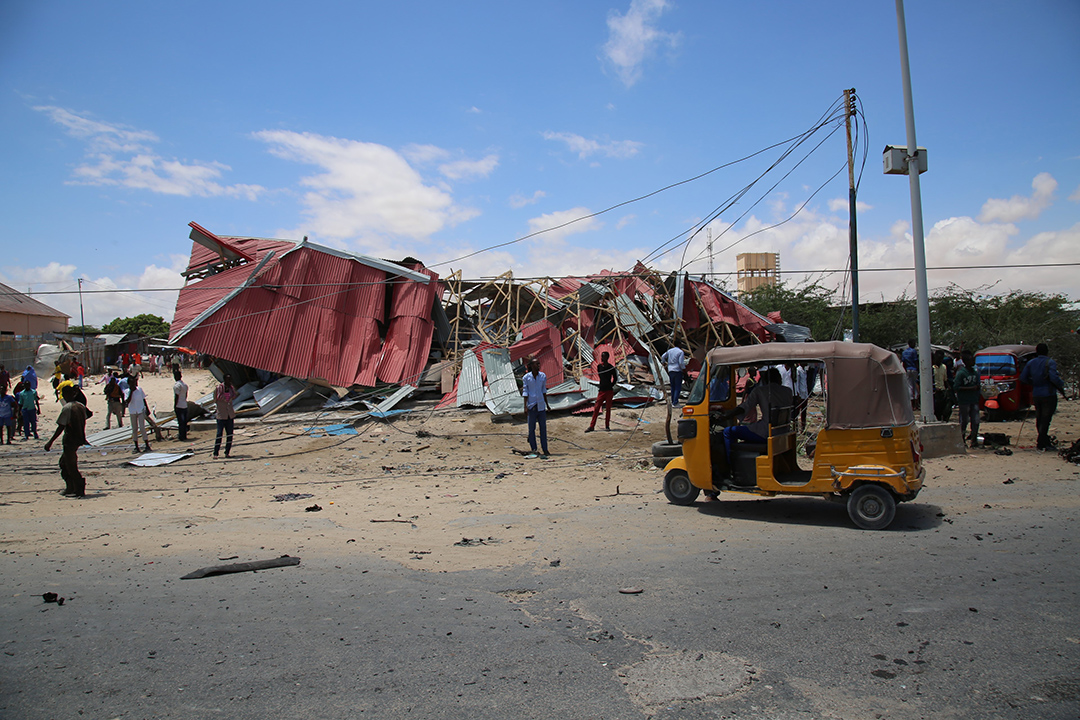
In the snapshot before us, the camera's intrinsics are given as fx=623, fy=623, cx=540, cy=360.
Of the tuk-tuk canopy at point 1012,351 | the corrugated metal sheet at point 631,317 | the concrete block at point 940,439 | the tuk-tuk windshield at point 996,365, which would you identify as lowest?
the concrete block at point 940,439

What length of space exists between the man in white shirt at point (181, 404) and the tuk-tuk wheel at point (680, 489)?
12235 mm

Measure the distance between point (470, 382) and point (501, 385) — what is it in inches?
38.0

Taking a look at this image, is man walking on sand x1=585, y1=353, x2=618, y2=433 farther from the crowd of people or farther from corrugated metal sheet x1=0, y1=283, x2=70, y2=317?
corrugated metal sheet x1=0, y1=283, x2=70, y2=317

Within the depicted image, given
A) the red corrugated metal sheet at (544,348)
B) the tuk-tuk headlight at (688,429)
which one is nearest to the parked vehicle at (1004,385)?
the red corrugated metal sheet at (544,348)

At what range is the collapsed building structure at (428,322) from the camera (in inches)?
688

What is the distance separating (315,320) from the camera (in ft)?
60.0

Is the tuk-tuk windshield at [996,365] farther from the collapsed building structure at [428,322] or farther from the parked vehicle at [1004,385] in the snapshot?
the collapsed building structure at [428,322]

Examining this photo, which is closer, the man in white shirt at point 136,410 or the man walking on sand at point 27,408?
the man in white shirt at point 136,410

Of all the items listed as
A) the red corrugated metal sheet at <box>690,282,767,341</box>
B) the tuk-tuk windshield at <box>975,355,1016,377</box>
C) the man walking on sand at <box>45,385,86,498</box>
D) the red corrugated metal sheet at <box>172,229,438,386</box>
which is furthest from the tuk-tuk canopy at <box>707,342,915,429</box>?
the red corrugated metal sheet at <box>690,282,767,341</box>

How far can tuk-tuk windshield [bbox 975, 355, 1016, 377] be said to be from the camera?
15.7 m

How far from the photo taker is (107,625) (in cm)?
432

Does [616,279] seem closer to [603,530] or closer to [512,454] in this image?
[512,454]

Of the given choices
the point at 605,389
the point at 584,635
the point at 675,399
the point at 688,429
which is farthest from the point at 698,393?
the point at 675,399

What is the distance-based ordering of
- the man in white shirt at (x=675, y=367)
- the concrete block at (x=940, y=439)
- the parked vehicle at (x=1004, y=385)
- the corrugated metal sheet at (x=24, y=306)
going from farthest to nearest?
1. the corrugated metal sheet at (x=24, y=306)
2. the man in white shirt at (x=675, y=367)
3. the parked vehicle at (x=1004, y=385)
4. the concrete block at (x=940, y=439)
